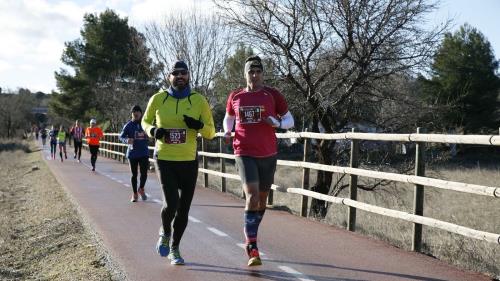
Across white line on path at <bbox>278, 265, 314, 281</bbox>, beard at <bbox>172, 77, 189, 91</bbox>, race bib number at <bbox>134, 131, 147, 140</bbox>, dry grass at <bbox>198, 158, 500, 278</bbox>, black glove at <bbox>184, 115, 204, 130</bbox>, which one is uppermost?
→ beard at <bbox>172, 77, 189, 91</bbox>

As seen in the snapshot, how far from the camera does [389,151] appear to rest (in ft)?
46.7

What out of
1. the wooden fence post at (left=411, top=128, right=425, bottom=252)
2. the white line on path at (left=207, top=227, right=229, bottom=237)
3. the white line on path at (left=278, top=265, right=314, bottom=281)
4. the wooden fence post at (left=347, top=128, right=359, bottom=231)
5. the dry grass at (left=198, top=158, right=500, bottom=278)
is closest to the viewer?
the white line on path at (left=278, top=265, right=314, bottom=281)

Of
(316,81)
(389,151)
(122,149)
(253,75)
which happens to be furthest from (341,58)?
(122,149)

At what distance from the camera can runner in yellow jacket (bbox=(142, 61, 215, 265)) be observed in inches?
245

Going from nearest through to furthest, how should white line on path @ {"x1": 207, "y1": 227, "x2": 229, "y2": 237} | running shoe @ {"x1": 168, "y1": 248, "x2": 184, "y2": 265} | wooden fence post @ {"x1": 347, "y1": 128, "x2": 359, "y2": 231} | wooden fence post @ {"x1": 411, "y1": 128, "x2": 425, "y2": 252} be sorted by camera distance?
1. running shoe @ {"x1": 168, "y1": 248, "x2": 184, "y2": 265}
2. wooden fence post @ {"x1": 411, "y1": 128, "x2": 425, "y2": 252}
3. white line on path @ {"x1": 207, "y1": 227, "x2": 229, "y2": 237}
4. wooden fence post @ {"x1": 347, "y1": 128, "x2": 359, "y2": 231}

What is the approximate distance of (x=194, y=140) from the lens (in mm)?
6418

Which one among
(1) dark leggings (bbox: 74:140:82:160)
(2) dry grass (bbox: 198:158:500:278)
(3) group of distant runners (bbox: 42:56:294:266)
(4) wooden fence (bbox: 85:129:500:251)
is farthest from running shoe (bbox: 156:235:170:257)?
(1) dark leggings (bbox: 74:140:82:160)

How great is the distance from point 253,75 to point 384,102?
825cm

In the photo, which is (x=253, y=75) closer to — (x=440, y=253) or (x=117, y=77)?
(x=440, y=253)

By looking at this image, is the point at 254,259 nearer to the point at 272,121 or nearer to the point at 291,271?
the point at 291,271

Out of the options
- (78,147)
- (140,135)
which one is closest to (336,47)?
(140,135)

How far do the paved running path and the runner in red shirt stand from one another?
52 cm

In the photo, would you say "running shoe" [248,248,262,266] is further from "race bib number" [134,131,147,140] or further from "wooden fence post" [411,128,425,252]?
"race bib number" [134,131,147,140]

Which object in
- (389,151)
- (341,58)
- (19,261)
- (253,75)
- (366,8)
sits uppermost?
(366,8)
